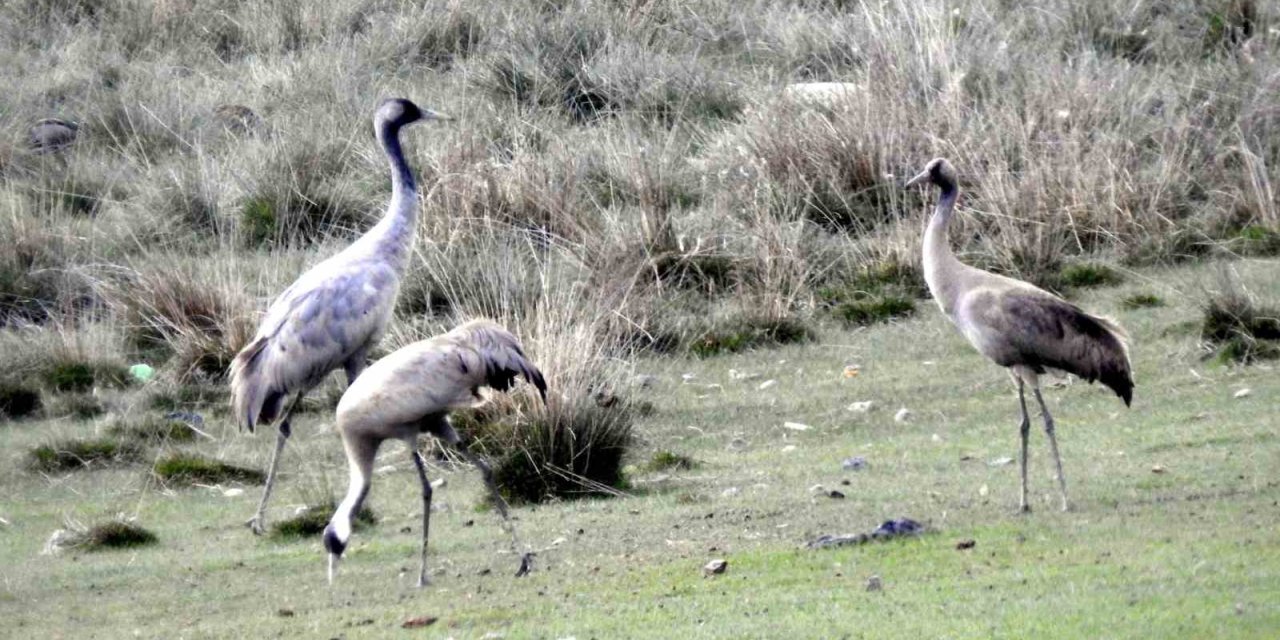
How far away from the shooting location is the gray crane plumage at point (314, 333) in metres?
10.6

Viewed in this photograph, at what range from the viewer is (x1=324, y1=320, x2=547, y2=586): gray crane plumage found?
8500mm

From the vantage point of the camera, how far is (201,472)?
11.5 meters

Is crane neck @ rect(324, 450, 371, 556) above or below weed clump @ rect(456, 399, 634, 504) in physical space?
above

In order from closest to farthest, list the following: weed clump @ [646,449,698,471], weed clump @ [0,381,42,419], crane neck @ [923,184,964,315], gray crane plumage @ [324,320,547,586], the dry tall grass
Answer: gray crane plumage @ [324,320,547,586] → crane neck @ [923,184,964,315] → weed clump @ [646,449,698,471] → weed clump @ [0,381,42,419] → the dry tall grass

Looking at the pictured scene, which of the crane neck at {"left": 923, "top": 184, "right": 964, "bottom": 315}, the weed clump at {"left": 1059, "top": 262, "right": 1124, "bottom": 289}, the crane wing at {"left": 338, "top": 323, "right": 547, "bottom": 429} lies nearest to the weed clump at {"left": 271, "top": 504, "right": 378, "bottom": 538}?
the crane wing at {"left": 338, "top": 323, "right": 547, "bottom": 429}

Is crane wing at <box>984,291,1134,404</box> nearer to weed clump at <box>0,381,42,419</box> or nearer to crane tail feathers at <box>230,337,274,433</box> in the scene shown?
crane tail feathers at <box>230,337,274,433</box>

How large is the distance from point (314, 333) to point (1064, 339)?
163 inches

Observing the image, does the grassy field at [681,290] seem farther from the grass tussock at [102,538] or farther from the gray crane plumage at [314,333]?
the gray crane plumage at [314,333]

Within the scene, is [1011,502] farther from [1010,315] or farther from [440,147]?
[440,147]

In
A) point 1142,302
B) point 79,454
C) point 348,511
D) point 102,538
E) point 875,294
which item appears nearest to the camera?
point 348,511

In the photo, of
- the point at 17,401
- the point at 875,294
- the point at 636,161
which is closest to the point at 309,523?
the point at 17,401

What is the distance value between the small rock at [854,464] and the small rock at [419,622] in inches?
130

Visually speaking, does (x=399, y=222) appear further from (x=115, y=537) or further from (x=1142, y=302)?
(x=1142, y=302)

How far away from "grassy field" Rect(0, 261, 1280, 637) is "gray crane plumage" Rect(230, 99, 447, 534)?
2.06 ft
